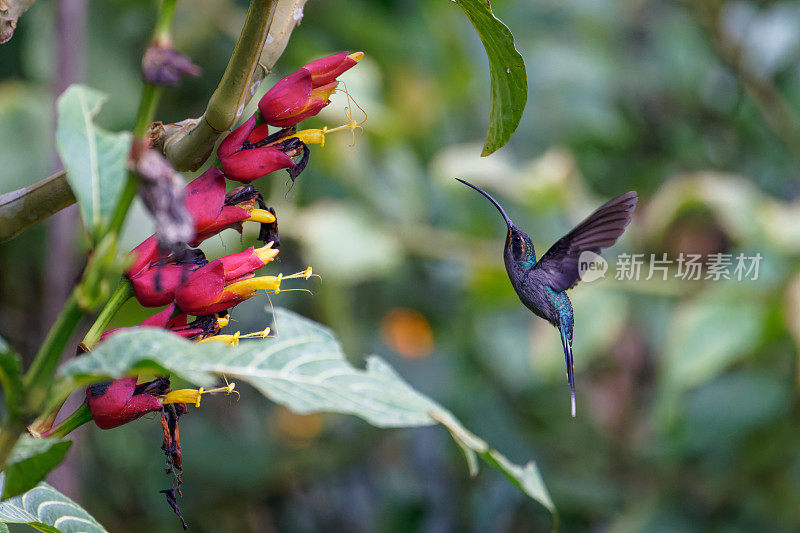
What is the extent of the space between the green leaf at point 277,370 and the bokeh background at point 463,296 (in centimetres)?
71

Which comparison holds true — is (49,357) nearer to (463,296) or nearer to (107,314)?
(107,314)

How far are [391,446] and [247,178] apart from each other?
1.68m

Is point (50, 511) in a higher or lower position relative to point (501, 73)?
lower

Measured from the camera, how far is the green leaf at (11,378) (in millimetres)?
348

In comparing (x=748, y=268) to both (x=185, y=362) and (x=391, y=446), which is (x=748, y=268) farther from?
(x=185, y=362)

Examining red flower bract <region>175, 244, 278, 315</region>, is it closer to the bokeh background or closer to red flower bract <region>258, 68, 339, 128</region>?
red flower bract <region>258, 68, 339, 128</region>

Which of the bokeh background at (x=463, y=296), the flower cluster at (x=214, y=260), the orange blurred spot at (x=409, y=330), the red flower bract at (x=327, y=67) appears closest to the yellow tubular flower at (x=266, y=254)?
the flower cluster at (x=214, y=260)

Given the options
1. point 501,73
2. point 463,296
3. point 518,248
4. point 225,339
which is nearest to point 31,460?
point 225,339

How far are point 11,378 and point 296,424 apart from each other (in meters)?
1.72

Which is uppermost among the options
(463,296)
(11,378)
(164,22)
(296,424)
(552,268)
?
(164,22)

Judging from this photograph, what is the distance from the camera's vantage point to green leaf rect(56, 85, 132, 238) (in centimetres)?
35

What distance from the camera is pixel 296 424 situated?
2.04 metres

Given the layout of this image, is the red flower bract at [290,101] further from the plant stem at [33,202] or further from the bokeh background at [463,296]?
the bokeh background at [463,296]

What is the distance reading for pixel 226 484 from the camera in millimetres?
1729
